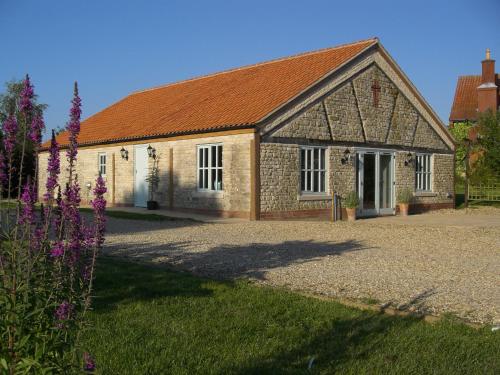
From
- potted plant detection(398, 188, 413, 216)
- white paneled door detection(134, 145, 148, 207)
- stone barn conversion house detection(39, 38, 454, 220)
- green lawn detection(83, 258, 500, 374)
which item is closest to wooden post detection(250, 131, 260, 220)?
stone barn conversion house detection(39, 38, 454, 220)

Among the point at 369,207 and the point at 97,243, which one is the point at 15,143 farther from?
the point at 369,207

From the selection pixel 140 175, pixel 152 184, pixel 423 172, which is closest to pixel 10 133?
pixel 152 184

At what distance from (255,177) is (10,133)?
1328 cm

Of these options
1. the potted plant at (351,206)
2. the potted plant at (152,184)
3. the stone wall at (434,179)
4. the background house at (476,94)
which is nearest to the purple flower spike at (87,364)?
the potted plant at (351,206)

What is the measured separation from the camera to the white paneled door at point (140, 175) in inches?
832

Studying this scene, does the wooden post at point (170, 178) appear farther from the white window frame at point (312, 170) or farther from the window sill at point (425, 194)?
the window sill at point (425, 194)

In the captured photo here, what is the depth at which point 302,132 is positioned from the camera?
1781 cm

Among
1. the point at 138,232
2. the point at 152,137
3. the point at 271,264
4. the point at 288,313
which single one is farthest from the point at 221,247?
the point at 152,137

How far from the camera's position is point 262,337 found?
4.72 metres

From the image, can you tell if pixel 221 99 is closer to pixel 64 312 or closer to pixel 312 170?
pixel 312 170

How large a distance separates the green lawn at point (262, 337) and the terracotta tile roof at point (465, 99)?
51.5 m

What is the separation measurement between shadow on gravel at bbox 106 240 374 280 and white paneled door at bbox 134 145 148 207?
1053 centimetres

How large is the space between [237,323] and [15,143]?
2727mm

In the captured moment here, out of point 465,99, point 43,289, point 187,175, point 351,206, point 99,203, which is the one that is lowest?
point 351,206
